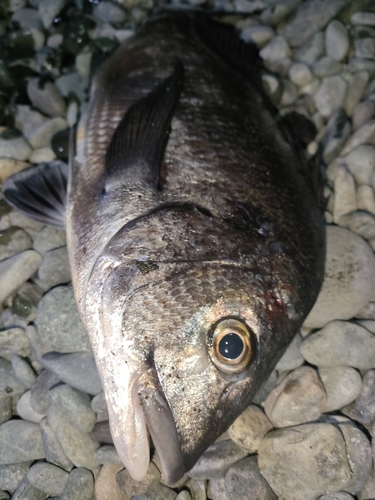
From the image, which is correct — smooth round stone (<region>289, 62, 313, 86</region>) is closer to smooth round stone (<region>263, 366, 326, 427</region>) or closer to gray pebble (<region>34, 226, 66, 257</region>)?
gray pebble (<region>34, 226, 66, 257</region>)

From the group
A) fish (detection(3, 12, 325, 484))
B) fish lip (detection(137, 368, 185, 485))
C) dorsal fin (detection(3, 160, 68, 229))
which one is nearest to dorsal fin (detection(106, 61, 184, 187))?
fish (detection(3, 12, 325, 484))

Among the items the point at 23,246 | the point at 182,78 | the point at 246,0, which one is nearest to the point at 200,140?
the point at 182,78

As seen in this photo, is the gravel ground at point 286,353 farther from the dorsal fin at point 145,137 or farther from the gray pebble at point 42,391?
the dorsal fin at point 145,137

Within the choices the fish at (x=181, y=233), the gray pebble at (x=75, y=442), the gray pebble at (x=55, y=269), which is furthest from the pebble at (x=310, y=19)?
the gray pebble at (x=75, y=442)

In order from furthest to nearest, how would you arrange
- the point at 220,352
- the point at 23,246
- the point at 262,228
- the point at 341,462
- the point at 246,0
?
1. the point at 246,0
2. the point at 23,246
3. the point at 341,462
4. the point at 262,228
5. the point at 220,352

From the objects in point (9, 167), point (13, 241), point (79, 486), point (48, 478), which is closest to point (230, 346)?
point (79, 486)

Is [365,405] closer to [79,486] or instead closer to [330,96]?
[79,486]

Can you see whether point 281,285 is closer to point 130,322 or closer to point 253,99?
point 130,322
